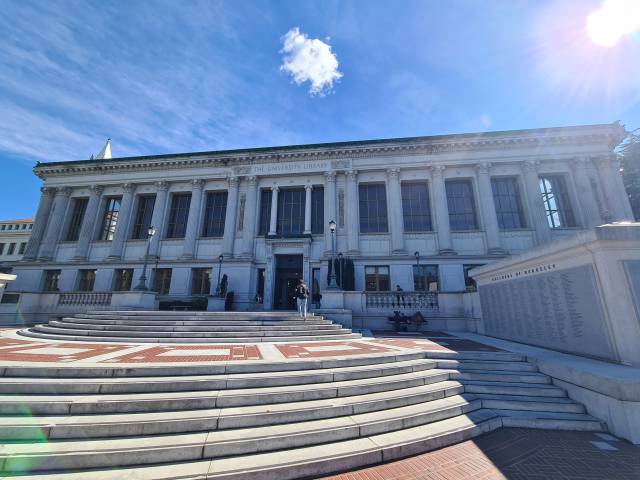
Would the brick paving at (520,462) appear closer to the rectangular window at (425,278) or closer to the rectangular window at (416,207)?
the rectangular window at (425,278)

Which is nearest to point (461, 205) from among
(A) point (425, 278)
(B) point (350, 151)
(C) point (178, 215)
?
(A) point (425, 278)

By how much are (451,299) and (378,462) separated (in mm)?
13450

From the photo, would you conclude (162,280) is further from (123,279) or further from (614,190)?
(614,190)

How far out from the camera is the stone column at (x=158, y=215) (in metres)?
24.0

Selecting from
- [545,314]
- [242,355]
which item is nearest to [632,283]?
[545,314]

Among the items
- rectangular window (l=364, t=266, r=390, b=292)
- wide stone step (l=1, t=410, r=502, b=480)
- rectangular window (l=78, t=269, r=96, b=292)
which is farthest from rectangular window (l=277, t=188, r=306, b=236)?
wide stone step (l=1, t=410, r=502, b=480)

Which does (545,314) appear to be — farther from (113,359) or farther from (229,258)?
(229,258)

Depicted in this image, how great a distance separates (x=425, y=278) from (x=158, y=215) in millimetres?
24838

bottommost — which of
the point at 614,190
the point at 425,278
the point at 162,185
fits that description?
the point at 425,278

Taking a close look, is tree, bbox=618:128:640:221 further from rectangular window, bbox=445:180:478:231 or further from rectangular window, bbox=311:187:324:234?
rectangular window, bbox=311:187:324:234

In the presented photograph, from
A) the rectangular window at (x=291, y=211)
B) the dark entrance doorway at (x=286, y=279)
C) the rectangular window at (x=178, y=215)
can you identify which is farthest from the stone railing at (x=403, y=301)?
the rectangular window at (x=178, y=215)

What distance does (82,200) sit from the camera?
27.3 meters

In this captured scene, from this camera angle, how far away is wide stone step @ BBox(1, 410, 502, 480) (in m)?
3.11

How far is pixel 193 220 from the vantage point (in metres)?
24.3
